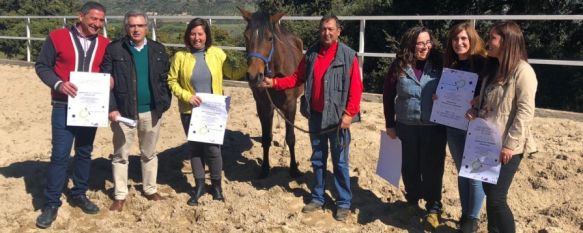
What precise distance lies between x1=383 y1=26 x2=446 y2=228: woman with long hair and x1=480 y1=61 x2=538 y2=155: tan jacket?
48 centimetres

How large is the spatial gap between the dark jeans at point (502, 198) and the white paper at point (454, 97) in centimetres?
38

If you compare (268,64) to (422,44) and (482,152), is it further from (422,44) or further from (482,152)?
(482,152)

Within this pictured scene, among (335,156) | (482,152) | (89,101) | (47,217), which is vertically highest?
(89,101)

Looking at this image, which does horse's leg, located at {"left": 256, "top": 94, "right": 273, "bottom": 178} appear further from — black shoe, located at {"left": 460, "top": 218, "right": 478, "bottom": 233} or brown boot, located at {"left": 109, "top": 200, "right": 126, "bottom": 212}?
black shoe, located at {"left": 460, "top": 218, "right": 478, "bottom": 233}

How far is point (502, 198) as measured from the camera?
3018 millimetres

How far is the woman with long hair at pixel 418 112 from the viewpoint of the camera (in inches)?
132

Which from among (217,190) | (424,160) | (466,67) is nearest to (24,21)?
(217,190)

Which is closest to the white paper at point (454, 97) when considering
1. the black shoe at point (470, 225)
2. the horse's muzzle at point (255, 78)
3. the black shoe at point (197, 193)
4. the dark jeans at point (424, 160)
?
the dark jeans at point (424, 160)

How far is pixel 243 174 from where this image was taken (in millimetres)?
5000

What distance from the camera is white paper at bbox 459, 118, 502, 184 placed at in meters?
2.92

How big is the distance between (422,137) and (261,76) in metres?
1.35

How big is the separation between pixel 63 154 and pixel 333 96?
7.15 feet

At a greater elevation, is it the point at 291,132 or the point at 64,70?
the point at 64,70

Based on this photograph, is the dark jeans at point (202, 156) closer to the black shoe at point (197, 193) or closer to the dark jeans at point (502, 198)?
the black shoe at point (197, 193)
